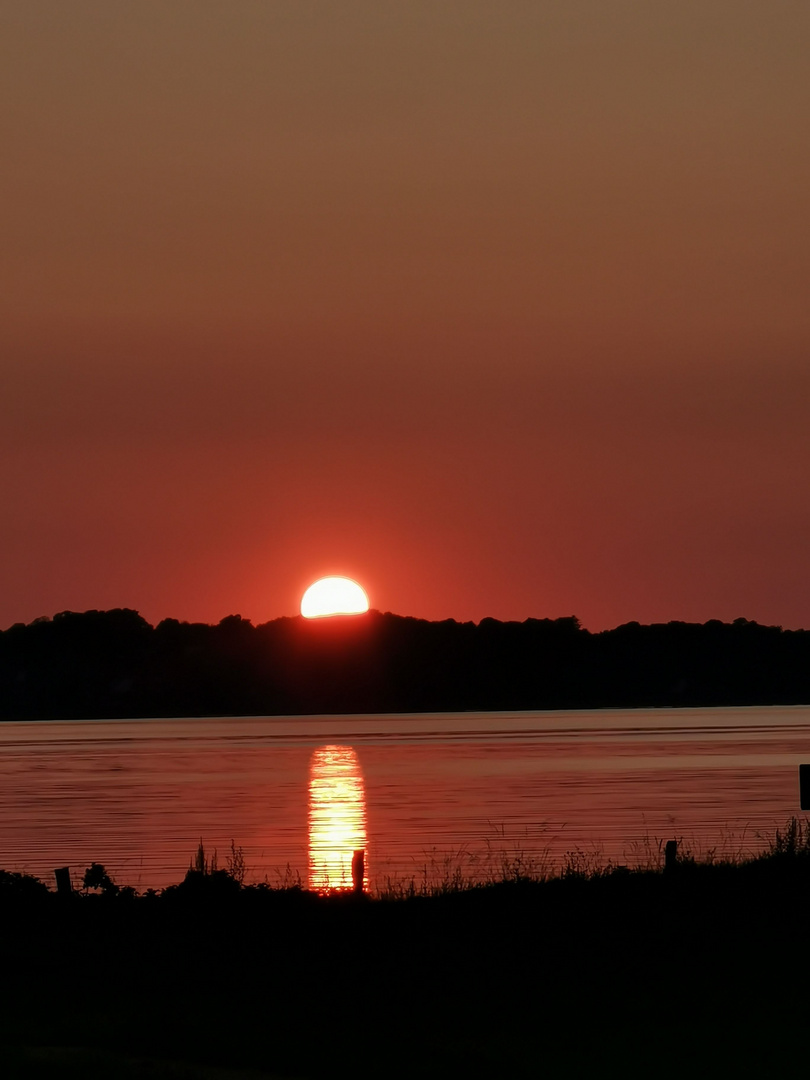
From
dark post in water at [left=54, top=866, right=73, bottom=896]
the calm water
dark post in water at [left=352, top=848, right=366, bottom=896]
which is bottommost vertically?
the calm water

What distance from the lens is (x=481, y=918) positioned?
68.2 feet

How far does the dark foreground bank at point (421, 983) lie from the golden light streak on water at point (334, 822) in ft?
24.4

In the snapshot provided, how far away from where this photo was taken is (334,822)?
58.8 m

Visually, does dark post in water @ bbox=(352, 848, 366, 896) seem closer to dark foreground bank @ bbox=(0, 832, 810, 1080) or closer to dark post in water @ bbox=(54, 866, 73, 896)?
dark foreground bank @ bbox=(0, 832, 810, 1080)

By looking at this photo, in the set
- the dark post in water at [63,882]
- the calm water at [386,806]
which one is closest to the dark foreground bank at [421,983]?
the dark post in water at [63,882]

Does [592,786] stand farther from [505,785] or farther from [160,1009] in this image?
[160,1009]

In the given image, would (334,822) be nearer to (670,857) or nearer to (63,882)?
(670,857)

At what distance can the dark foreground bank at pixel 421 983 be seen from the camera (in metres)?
13.2

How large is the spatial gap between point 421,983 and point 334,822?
42.8 meters

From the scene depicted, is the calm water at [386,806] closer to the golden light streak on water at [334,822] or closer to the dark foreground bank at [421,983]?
the golden light streak on water at [334,822]

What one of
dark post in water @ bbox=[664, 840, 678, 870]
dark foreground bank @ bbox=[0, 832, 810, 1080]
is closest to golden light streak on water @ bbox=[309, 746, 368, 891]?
dark post in water @ bbox=[664, 840, 678, 870]

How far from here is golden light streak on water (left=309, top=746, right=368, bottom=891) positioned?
39.1 m

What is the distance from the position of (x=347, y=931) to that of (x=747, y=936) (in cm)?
492

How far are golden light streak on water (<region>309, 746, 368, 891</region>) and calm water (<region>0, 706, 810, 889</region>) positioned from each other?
0.13 m
